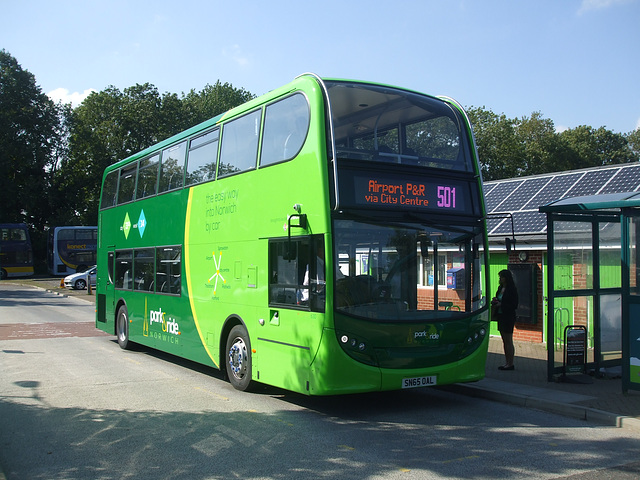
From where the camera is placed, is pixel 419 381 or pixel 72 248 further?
pixel 72 248

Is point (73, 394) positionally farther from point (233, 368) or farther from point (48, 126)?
point (48, 126)

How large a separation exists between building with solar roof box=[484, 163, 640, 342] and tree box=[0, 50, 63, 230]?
48323 mm

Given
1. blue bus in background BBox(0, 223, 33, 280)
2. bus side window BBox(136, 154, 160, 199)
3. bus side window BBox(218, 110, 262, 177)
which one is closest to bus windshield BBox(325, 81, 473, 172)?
bus side window BBox(218, 110, 262, 177)

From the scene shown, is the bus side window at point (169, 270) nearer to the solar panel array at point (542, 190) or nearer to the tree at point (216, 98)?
the solar panel array at point (542, 190)

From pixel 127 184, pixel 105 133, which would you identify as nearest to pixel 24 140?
pixel 105 133

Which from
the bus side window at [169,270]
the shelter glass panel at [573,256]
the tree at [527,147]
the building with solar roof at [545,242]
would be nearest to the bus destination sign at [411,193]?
the building with solar roof at [545,242]

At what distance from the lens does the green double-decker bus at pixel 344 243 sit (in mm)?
7777

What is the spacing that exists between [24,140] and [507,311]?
181ft

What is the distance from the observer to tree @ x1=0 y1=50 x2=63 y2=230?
5450 cm

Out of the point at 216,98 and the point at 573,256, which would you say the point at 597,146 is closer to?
the point at 216,98

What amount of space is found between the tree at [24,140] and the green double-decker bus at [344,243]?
1996 inches

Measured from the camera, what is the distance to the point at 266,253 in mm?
8930

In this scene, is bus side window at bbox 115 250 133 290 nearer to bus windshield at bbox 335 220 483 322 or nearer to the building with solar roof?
bus windshield at bbox 335 220 483 322

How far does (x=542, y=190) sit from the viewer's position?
16344mm
